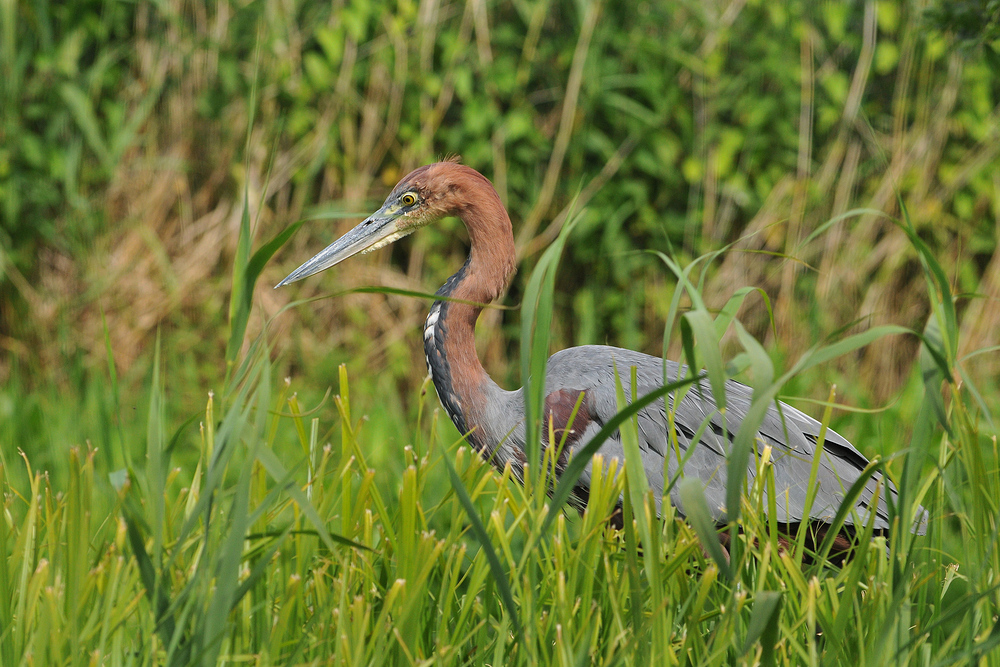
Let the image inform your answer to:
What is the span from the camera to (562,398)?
241 cm

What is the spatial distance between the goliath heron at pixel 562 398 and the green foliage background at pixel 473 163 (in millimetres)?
1830

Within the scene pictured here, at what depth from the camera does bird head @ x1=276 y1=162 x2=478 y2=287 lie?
266 cm

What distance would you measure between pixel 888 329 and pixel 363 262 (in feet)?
12.8

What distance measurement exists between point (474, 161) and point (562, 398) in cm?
246

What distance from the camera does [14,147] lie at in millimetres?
4301

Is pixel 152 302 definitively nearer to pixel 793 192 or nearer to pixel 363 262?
pixel 363 262

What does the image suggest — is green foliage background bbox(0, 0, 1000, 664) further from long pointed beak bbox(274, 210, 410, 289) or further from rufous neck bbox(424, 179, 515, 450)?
rufous neck bbox(424, 179, 515, 450)

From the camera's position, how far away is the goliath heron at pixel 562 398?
2.32 meters

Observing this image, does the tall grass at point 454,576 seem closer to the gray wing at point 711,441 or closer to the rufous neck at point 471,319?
the gray wing at point 711,441

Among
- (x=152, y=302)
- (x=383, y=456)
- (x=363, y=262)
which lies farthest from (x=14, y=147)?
(x=383, y=456)

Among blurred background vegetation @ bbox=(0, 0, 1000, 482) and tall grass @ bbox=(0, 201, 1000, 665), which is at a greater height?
blurred background vegetation @ bbox=(0, 0, 1000, 482)

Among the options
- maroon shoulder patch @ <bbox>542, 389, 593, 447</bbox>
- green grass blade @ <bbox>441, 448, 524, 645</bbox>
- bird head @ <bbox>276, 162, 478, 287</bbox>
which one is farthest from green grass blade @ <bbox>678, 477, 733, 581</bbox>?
bird head @ <bbox>276, 162, 478, 287</bbox>

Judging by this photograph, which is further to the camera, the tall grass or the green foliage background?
the green foliage background

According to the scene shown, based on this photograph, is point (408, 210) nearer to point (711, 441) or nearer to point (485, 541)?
point (711, 441)
